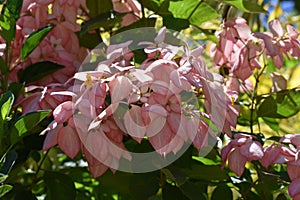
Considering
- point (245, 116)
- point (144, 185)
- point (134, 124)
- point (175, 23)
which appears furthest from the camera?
point (245, 116)

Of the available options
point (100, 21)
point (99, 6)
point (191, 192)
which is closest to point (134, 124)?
point (191, 192)

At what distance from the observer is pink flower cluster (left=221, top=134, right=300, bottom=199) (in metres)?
0.70

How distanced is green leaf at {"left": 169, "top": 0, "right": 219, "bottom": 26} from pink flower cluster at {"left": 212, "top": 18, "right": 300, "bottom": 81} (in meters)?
0.03

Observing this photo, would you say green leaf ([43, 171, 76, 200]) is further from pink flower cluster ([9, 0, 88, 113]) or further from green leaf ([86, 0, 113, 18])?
green leaf ([86, 0, 113, 18])

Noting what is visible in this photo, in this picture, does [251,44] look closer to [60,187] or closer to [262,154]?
[262,154]

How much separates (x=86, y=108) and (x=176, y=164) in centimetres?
15

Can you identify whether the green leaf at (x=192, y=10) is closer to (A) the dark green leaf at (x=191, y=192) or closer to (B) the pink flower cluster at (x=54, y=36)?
(B) the pink flower cluster at (x=54, y=36)

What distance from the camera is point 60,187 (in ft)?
2.71

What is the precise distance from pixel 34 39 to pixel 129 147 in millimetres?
180

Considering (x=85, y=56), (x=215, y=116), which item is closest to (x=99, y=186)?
(x=85, y=56)

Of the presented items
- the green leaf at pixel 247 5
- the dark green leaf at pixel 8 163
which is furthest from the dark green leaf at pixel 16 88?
the green leaf at pixel 247 5

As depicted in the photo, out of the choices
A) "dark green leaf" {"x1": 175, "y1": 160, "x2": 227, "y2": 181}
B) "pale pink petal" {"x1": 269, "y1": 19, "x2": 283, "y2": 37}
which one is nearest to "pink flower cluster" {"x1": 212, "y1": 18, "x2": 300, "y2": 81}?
"pale pink petal" {"x1": 269, "y1": 19, "x2": 283, "y2": 37}

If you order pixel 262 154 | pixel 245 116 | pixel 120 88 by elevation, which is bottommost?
pixel 245 116

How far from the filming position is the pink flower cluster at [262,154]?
27.7 inches
